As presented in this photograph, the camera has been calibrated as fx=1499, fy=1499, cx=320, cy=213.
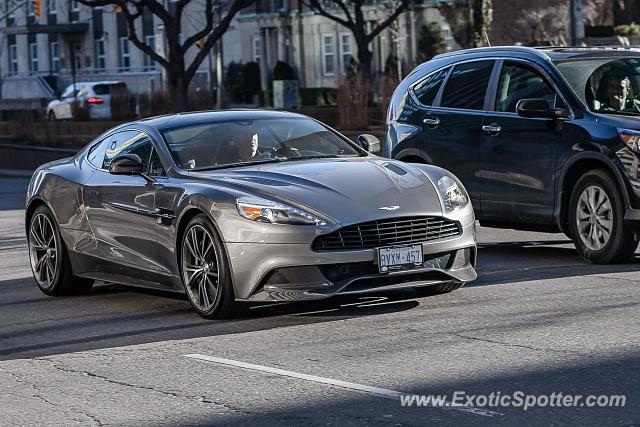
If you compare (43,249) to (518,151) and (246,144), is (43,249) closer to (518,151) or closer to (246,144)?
(246,144)

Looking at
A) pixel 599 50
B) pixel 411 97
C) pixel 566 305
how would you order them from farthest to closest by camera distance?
1. pixel 411 97
2. pixel 599 50
3. pixel 566 305

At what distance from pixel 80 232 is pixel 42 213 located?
2.50 feet

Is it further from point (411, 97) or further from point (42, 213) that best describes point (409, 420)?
point (411, 97)

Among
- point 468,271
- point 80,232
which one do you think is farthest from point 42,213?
point 468,271

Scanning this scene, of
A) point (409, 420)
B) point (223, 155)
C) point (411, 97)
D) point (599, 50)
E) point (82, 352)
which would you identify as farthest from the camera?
point (411, 97)

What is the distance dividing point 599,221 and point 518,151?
3.79ft

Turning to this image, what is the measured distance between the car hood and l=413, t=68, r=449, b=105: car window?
3.72 metres

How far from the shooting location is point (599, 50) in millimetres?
13031

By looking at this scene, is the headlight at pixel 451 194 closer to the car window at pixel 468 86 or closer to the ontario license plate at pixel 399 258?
the ontario license plate at pixel 399 258

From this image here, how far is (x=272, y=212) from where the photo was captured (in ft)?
31.5

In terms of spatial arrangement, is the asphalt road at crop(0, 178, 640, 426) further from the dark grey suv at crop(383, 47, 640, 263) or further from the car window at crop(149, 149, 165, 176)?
the car window at crop(149, 149, 165, 176)

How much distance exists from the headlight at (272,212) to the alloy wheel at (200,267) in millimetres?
354

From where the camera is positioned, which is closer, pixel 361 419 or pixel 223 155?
pixel 361 419

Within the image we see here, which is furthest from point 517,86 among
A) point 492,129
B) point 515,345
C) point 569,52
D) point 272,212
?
point 515,345
